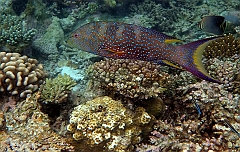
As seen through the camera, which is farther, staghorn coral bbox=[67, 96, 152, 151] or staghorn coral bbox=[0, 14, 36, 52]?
staghorn coral bbox=[0, 14, 36, 52]

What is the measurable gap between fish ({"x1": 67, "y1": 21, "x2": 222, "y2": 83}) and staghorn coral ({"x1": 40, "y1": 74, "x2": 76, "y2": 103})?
1.20 meters

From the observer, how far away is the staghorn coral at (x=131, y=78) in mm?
3584

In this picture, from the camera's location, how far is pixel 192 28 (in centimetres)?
883

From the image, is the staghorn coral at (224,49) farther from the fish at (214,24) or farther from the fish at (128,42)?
the fish at (128,42)

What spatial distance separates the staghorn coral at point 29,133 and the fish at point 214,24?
174 inches

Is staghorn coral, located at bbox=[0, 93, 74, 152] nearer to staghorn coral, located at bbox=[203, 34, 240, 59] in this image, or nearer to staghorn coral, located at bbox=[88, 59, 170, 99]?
staghorn coral, located at bbox=[88, 59, 170, 99]

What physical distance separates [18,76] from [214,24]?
4844 mm

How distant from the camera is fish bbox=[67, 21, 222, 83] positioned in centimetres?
315

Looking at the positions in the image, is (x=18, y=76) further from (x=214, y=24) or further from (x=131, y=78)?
(x=214, y=24)

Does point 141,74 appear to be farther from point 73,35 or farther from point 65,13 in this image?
point 65,13

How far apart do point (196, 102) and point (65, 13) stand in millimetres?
7886

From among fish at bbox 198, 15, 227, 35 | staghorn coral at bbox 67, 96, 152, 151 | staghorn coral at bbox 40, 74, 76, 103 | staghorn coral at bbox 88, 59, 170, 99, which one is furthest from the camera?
fish at bbox 198, 15, 227, 35

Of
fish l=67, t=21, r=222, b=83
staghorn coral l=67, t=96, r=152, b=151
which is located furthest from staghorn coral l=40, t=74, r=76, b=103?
fish l=67, t=21, r=222, b=83

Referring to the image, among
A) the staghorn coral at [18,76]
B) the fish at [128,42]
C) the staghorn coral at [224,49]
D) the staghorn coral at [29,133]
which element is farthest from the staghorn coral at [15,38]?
the staghorn coral at [224,49]
